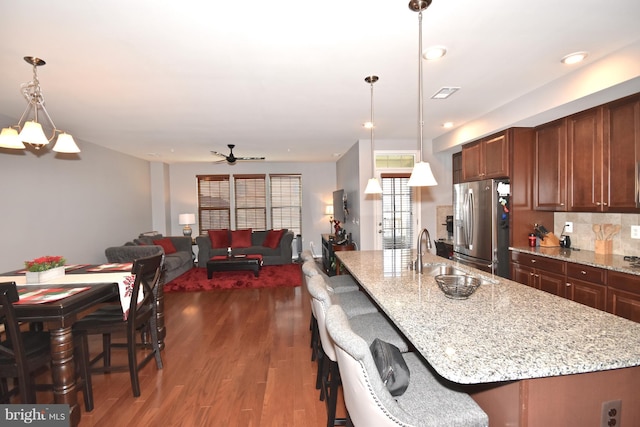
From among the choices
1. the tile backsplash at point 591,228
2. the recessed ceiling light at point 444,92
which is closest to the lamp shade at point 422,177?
the recessed ceiling light at point 444,92

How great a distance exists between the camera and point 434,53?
2291 mm

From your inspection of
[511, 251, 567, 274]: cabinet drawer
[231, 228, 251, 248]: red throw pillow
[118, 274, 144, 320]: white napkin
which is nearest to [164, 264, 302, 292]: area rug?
[231, 228, 251, 248]: red throw pillow

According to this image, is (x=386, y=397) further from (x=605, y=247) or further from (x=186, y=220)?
(x=186, y=220)

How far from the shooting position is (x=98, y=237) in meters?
5.45

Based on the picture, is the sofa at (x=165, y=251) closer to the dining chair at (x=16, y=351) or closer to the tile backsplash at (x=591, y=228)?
the dining chair at (x=16, y=351)

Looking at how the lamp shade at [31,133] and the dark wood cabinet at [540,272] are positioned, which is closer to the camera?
the lamp shade at [31,133]

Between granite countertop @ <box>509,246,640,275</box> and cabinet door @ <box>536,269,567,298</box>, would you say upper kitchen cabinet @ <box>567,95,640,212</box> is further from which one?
cabinet door @ <box>536,269,567,298</box>

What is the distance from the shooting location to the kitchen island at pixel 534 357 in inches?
38.5

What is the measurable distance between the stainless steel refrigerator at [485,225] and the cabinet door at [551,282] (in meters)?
0.50

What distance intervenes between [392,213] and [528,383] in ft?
15.4

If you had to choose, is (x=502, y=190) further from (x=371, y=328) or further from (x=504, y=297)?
(x=371, y=328)

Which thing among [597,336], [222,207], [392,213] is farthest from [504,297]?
[222,207]

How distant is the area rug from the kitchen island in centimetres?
428

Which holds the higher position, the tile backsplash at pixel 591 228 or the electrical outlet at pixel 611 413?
the tile backsplash at pixel 591 228
